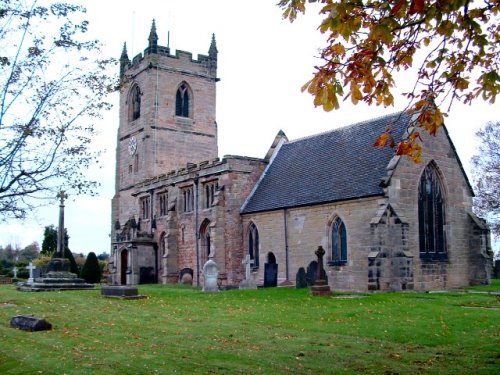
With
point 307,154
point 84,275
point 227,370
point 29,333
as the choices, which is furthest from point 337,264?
point 84,275

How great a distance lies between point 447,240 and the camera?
95.1ft

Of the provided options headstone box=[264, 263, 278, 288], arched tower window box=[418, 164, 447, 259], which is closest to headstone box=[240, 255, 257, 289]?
headstone box=[264, 263, 278, 288]

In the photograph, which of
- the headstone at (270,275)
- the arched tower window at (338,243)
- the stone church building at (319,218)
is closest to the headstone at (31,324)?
the stone church building at (319,218)

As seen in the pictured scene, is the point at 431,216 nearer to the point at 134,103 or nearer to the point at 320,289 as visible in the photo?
the point at 320,289

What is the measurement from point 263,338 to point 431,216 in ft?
59.9

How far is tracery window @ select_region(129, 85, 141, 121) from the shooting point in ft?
175

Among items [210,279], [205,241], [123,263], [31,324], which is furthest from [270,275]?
Result: [31,324]

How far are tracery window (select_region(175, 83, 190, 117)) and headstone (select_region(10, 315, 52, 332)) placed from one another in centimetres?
3897

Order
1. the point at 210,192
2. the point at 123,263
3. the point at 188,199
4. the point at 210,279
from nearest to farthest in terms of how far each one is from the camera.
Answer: the point at 210,279, the point at 210,192, the point at 188,199, the point at 123,263

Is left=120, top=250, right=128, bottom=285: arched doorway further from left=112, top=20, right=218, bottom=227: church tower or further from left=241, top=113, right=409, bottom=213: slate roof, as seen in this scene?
left=241, top=113, right=409, bottom=213: slate roof

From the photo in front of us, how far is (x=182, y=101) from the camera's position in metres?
53.3

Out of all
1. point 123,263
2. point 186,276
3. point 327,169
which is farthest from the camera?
point 123,263

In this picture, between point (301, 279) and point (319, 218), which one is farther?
point (319, 218)

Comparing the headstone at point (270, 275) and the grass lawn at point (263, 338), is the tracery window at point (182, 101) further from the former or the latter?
the grass lawn at point (263, 338)
